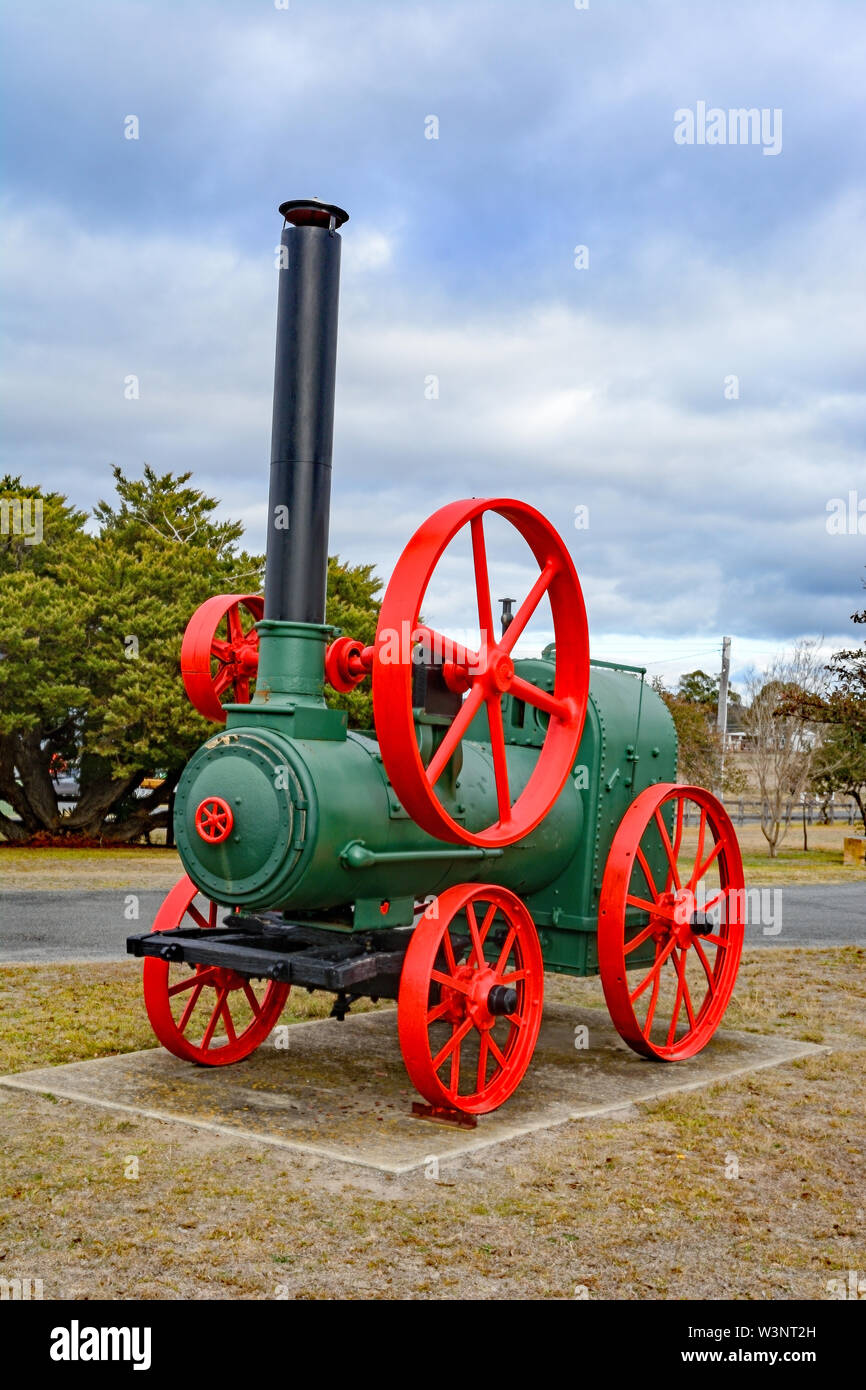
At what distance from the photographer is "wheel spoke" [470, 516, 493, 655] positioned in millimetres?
6129

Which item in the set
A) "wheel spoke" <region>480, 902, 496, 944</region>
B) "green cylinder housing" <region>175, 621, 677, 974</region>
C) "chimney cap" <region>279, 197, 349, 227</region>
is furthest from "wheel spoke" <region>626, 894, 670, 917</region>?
"chimney cap" <region>279, 197, 349, 227</region>

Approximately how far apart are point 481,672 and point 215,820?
1462 millimetres

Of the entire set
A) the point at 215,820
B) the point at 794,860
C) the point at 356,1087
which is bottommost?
the point at 794,860

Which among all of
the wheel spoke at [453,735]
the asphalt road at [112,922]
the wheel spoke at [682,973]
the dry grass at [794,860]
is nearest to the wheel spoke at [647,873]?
the wheel spoke at [682,973]

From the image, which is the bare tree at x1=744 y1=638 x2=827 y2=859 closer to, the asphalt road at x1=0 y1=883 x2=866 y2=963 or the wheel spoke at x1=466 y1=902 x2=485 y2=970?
the asphalt road at x1=0 y1=883 x2=866 y2=963

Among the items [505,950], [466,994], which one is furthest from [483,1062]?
[505,950]

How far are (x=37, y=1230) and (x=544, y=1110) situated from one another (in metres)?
2.81

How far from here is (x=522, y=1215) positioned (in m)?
5.05

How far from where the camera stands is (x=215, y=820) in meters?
5.93

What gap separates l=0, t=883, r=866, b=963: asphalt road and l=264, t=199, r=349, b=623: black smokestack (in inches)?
234

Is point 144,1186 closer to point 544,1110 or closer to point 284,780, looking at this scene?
point 284,780

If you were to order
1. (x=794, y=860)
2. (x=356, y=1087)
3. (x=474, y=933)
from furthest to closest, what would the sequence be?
1. (x=794, y=860)
2. (x=356, y=1087)
3. (x=474, y=933)

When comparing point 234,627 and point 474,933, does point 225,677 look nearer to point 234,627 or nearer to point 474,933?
point 234,627
